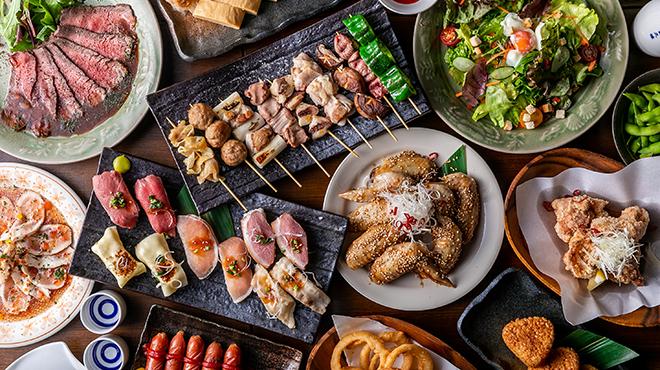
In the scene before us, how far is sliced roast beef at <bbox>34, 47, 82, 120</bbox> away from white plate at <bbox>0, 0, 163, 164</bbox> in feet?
0.82

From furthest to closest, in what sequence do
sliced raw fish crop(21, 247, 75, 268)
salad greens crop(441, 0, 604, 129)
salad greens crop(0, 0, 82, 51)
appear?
sliced raw fish crop(21, 247, 75, 268) → salad greens crop(0, 0, 82, 51) → salad greens crop(441, 0, 604, 129)

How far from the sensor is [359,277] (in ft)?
11.7

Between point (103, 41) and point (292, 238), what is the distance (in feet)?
8.59

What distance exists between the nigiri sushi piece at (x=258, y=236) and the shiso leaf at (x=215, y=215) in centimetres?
20

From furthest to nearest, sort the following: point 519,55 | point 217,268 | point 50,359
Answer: point 50,359 → point 217,268 → point 519,55

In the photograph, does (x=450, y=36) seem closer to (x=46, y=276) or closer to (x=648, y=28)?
(x=648, y=28)

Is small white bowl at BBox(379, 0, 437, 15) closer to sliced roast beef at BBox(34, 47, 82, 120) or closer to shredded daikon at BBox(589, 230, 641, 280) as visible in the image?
shredded daikon at BBox(589, 230, 641, 280)

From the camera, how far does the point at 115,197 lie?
3521 millimetres

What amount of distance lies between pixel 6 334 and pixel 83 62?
9.18 ft

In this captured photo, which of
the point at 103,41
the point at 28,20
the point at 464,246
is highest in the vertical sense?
the point at 28,20

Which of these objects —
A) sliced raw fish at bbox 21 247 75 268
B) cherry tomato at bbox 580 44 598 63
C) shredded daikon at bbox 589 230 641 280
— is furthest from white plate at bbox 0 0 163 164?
shredded daikon at bbox 589 230 641 280

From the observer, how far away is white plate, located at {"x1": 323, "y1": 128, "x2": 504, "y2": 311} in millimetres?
3469

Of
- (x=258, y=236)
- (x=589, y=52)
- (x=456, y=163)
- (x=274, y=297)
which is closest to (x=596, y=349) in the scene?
(x=456, y=163)

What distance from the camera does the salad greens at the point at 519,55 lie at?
10.6 feet
